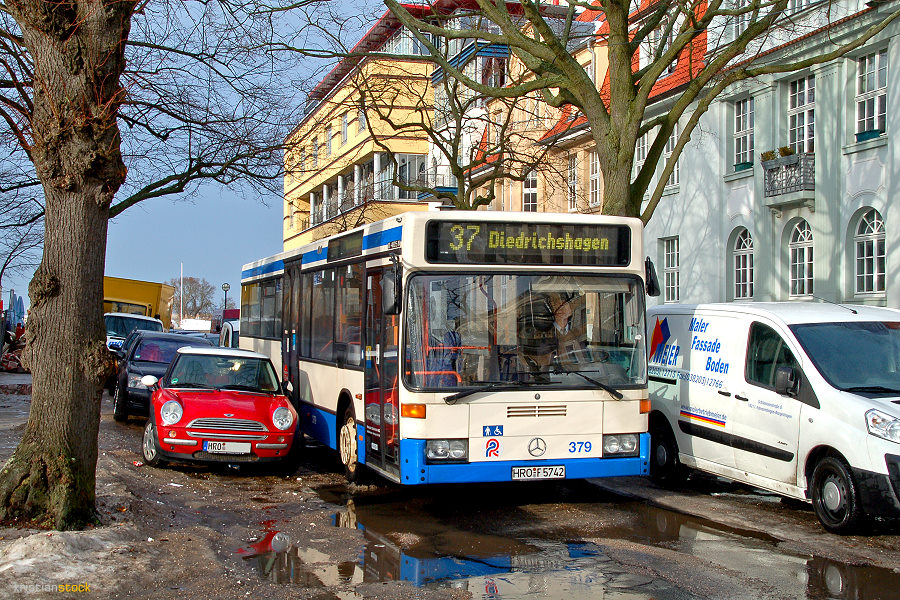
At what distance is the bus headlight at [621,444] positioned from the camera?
9.38 m

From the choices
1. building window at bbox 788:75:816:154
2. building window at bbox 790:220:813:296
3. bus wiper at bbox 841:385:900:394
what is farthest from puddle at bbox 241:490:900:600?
building window at bbox 788:75:816:154

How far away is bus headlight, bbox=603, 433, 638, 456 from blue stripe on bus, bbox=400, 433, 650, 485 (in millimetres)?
76

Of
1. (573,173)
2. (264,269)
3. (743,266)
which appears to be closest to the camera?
(264,269)

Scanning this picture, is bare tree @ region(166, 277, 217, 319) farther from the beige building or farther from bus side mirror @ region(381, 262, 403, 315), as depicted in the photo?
bus side mirror @ region(381, 262, 403, 315)

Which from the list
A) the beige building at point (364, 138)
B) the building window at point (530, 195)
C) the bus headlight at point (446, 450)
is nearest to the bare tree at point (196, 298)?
the beige building at point (364, 138)

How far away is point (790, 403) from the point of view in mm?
9312

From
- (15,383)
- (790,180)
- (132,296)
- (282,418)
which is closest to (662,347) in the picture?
(282,418)

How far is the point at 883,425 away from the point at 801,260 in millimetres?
17609

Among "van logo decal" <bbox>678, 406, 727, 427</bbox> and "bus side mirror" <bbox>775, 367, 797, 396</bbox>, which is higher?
"bus side mirror" <bbox>775, 367, 797, 396</bbox>

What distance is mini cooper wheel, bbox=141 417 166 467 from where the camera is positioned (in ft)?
39.0

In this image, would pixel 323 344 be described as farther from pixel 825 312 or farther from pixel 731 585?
pixel 731 585

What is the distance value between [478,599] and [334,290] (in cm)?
660

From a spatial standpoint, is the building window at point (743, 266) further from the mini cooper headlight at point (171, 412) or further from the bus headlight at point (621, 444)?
the mini cooper headlight at point (171, 412)

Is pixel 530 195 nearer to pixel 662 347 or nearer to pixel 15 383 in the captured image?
pixel 15 383
